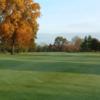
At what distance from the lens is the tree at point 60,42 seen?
109 m

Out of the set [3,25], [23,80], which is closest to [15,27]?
[3,25]

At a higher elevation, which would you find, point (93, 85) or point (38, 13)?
point (38, 13)

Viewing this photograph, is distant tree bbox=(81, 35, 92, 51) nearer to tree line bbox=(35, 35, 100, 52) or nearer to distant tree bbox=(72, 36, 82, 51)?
tree line bbox=(35, 35, 100, 52)

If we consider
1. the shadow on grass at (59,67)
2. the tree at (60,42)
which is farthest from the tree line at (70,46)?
the shadow on grass at (59,67)

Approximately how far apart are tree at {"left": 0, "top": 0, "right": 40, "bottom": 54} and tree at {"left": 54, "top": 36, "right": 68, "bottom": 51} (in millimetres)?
46169

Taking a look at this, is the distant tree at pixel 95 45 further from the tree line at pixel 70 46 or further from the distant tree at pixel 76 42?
the distant tree at pixel 76 42

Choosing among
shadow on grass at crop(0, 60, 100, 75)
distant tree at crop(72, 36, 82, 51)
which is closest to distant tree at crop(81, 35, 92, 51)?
distant tree at crop(72, 36, 82, 51)

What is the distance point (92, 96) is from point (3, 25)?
4771cm

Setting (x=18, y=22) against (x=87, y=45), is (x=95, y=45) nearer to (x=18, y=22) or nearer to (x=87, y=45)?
(x=87, y=45)

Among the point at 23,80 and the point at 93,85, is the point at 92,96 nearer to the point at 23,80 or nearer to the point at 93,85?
the point at 93,85

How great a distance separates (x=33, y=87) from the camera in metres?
12.7

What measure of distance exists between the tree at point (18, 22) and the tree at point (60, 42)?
151 feet

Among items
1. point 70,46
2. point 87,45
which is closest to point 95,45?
point 87,45

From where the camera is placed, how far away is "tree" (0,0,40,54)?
5803 centimetres
